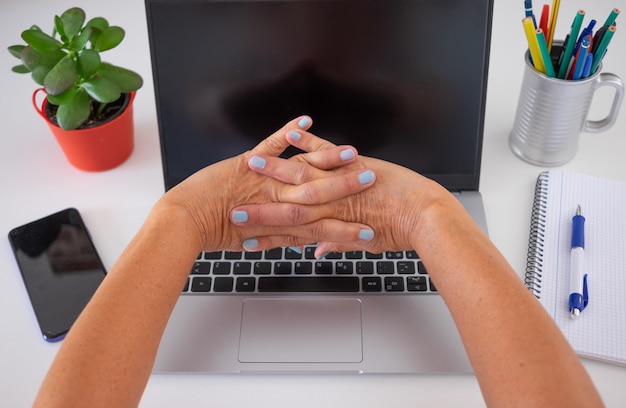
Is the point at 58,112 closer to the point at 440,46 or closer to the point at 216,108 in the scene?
the point at 216,108

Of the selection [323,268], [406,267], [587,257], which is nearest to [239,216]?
[323,268]

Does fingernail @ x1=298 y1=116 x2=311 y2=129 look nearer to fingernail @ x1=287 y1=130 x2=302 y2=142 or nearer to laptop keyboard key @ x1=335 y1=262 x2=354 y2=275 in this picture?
fingernail @ x1=287 y1=130 x2=302 y2=142

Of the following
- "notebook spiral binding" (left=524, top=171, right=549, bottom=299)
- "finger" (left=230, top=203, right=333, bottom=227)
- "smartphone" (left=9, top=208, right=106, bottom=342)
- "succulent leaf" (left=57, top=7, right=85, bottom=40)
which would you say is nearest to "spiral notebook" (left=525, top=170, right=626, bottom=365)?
"notebook spiral binding" (left=524, top=171, right=549, bottom=299)

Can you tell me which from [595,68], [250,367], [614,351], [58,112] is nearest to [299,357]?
[250,367]

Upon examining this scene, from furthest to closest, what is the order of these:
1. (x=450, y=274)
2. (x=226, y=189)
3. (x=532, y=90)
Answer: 1. (x=532, y=90)
2. (x=226, y=189)
3. (x=450, y=274)

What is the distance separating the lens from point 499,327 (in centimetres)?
68

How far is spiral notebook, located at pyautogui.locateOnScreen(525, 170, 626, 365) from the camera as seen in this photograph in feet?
2.77

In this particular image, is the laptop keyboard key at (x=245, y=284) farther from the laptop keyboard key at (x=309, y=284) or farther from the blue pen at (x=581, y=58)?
the blue pen at (x=581, y=58)

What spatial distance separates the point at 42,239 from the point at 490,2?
75 centimetres

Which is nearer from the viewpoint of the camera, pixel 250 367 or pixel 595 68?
pixel 250 367

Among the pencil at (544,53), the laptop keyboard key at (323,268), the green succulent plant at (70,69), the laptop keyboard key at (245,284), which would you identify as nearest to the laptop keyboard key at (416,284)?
the laptop keyboard key at (323,268)

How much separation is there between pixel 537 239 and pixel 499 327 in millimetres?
316

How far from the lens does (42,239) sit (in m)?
1.00

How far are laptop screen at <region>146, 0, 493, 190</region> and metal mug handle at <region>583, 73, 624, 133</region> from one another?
0.67 feet
